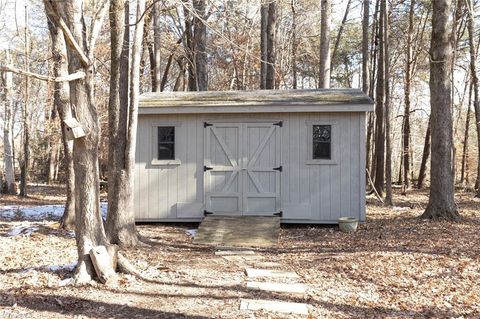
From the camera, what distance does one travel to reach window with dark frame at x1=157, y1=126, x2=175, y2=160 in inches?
405

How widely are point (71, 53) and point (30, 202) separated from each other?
1016 cm

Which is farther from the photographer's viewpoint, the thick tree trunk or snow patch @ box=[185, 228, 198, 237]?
snow patch @ box=[185, 228, 198, 237]

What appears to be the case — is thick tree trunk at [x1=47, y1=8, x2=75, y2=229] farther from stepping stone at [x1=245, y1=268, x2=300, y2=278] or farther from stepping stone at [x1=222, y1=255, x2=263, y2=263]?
stepping stone at [x1=245, y1=268, x2=300, y2=278]

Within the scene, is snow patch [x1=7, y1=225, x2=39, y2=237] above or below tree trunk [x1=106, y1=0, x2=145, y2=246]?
below

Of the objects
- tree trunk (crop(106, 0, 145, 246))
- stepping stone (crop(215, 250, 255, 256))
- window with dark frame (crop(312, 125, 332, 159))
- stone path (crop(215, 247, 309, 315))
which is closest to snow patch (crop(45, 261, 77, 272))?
tree trunk (crop(106, 0, 145, 246))

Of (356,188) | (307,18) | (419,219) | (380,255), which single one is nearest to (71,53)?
(380,255)

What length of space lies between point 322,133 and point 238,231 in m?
2.84

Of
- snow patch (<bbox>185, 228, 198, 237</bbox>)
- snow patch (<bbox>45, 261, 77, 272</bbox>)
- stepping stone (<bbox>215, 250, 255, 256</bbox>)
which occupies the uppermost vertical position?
snow patch (<bbox>45, 261, 77, 272</bbox>)

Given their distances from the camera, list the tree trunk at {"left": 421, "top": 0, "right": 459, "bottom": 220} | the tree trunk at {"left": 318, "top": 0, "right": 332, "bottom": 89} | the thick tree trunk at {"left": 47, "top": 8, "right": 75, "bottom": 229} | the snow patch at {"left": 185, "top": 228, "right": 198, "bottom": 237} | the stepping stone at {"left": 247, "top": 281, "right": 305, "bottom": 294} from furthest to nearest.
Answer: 1. the tree trunk at {"left": 318, "top": 0, "right": 332, "bottom": 89}
2. the tree trunk at {"left": 421, "top": 0, "right": 459, "bottom": 220}
3. the snow patch at {"left": 185, "top": 228, "right": 198, "bottom": 237}
4. the thick tree trunk at {"left": 47, "top": 8, "right": 75, "bottom": 229}
5. the stepping stone at {"left": 247, "top": 281, "right": 305, "bottom": 294}

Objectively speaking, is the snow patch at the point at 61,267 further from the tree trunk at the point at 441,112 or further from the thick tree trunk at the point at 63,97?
the tree trunk at the point at 441,112

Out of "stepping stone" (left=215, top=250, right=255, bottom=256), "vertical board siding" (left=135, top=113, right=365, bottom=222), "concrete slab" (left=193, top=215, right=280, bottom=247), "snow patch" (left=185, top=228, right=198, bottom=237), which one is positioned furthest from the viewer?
"vertical board siding" (left=135, top=113, right=365, bottom=222)

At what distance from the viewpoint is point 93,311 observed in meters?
4.36

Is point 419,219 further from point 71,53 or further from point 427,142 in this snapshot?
point 427,142

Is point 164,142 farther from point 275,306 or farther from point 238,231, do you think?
point 275,306
